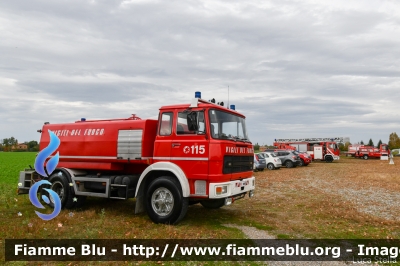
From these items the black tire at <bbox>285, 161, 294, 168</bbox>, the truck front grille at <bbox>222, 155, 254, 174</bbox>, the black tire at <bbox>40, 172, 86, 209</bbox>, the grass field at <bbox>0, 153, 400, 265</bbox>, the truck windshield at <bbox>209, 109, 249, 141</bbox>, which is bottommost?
the grass field at <bbox>0, 153, 400, 265</bbox>

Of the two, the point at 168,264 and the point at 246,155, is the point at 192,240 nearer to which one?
the point at 168,264

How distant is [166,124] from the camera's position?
8.05 meters

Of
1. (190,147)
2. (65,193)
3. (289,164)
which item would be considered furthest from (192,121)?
(289,164)

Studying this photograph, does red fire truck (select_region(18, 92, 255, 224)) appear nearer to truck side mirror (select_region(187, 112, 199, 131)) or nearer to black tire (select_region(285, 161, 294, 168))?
truck side mirror (select_region(187, 112, 199, 131))

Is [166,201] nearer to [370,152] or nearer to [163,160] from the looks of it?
[163,160]

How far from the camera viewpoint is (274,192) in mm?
13820

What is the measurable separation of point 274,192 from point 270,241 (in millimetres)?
7529

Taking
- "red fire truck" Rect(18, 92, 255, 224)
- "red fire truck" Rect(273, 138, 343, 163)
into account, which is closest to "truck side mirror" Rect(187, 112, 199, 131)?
"red fire truck" Rect(18, 92, 255, 224)

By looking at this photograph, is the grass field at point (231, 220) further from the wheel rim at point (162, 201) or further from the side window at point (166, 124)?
the side window at point (166, 124)

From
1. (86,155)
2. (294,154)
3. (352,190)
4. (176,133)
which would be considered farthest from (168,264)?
(294,154)

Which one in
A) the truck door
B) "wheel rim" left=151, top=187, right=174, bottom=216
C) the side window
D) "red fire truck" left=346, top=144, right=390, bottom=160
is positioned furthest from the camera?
"red fire truck" left=346, top=144, right=390, bottom=160

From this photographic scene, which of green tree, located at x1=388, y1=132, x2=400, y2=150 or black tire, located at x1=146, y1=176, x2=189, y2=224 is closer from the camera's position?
black tire, located at x1=146, y1=176, x2=189, y2=224

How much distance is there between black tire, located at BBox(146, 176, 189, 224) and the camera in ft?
24.2

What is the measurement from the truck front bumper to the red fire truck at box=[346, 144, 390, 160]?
43.7 metres
